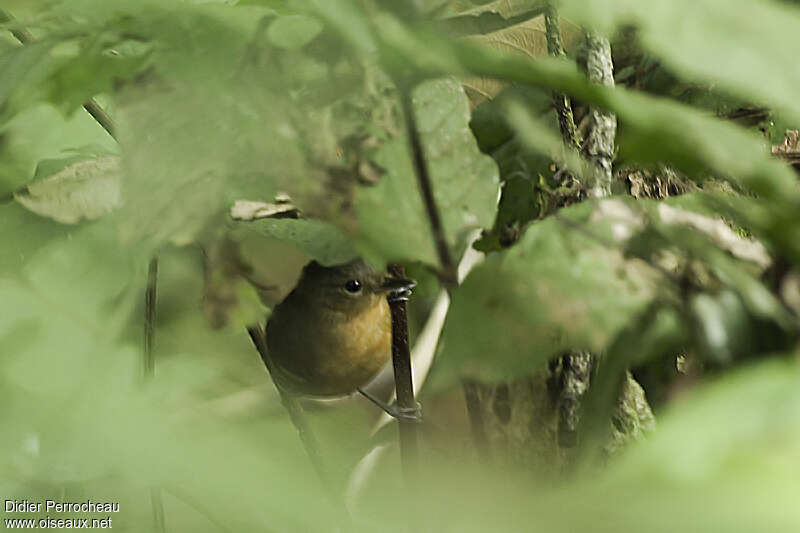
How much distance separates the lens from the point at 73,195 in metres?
0.48

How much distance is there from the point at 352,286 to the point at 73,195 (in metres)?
0.52

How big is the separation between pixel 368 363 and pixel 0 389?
29.6 inches

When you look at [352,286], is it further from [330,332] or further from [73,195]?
[73,195]

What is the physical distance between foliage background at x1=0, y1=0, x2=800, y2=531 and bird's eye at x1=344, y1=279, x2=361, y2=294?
19.1 inches

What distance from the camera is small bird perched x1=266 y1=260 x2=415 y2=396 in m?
0.92

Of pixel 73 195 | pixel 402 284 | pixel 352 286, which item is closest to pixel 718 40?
pixel 73 195

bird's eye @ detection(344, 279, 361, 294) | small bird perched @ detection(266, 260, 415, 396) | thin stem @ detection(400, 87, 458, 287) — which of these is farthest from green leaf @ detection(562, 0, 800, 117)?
bird's eye @ detection(344, 279, 361, 294)

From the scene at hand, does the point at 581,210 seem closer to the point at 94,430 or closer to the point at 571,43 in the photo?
the point at 94,430

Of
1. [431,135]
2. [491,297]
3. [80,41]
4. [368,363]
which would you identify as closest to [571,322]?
[491,297]

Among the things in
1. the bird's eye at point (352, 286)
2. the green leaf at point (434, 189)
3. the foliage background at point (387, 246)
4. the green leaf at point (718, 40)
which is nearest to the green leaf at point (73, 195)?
the foliage background at point (387, 246)

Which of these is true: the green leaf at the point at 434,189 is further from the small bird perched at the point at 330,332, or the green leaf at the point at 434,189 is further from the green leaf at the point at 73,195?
the small bird perched at the point at 330,332

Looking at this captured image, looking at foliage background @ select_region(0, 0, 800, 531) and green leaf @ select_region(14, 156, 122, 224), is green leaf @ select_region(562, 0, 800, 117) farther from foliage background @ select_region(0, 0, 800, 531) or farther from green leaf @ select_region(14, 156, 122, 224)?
green leaf @ select_region(14, 156, 122, 224)

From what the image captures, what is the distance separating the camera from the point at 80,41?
0.37m

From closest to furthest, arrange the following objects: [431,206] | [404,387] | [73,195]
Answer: [431,206] < [73,195] < [404,387]
